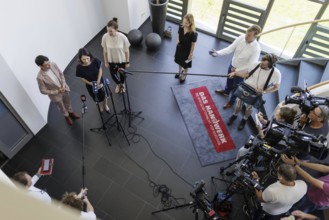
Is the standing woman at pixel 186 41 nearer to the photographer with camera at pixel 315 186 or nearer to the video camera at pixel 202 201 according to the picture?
the video camera at pixel 202 201

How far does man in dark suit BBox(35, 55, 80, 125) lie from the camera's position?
3579 mm

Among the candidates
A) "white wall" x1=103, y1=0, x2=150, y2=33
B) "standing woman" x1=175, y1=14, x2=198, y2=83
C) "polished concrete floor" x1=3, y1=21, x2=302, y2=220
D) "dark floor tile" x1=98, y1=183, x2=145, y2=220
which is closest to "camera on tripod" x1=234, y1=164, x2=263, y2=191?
"polished concrete floor" x1=3, y1=21, x2=302, y2=220

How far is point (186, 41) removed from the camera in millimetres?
4441

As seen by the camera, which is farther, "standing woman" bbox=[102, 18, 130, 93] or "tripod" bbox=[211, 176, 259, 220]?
"standing woman" bbox=[102, 18, 130, 93]

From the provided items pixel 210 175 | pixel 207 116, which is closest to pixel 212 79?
pixel 207 116

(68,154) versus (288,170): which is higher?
(288,170)

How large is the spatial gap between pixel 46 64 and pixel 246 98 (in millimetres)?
2905

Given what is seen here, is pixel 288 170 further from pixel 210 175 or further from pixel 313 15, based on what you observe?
pixel 313 15

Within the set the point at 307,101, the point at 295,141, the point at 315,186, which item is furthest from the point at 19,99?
the point at 315,186

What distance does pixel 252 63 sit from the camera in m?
4.01

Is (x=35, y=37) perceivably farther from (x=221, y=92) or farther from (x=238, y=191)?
(x=238, y=191)

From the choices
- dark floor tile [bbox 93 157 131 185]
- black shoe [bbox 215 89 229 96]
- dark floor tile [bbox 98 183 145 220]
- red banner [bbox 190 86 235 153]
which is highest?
black shoe [bbox 215 89 229 96]

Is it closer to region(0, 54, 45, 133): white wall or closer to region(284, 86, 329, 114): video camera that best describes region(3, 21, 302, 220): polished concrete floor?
region(0, 54, 45, 133): white wall

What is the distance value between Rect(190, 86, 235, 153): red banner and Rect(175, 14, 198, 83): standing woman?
23.4 inches
